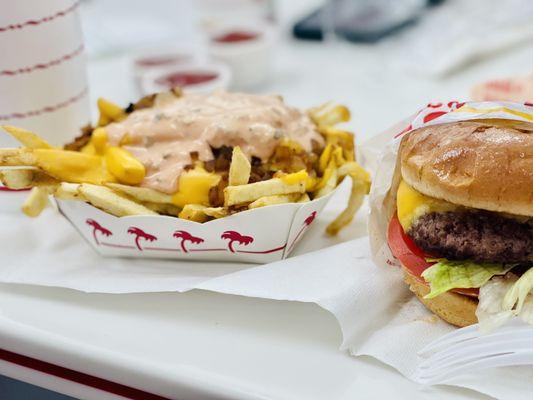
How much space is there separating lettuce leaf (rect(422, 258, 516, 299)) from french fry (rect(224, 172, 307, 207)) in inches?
11.8

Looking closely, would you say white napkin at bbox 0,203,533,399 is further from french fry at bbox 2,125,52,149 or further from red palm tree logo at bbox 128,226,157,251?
french fry at bbox 2,125,52,149

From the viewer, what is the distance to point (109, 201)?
4.13 feet

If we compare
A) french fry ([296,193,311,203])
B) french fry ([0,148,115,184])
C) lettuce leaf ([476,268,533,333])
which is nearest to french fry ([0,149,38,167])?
french fry ([0,148,115,184])

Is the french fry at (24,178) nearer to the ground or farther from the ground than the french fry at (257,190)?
farther from the ground

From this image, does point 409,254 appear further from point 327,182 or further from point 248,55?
point 248,55

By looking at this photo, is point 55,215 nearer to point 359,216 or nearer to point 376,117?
point 359,216

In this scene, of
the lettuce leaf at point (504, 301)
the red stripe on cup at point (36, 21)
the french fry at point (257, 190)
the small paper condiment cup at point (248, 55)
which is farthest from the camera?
the small paper condiment cup at point (248, 55)

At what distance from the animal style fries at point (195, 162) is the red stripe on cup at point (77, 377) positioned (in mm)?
296

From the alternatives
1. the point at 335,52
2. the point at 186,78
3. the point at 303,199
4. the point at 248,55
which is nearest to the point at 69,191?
the point at 303,199

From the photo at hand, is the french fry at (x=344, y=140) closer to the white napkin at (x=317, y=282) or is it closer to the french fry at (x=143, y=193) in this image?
the white napkin at (x=317, y=282)

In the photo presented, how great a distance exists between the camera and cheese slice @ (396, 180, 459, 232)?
3.74 feet

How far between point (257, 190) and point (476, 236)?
15.2 inches

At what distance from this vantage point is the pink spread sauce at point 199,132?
134 centimetres

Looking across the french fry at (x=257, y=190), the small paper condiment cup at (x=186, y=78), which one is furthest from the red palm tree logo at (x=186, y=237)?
the small paper condiment cup at (x=186, y=78)
